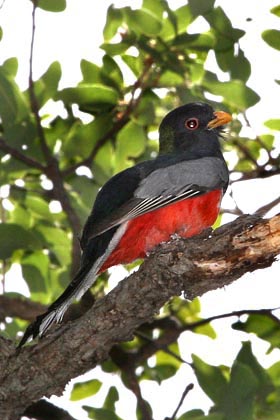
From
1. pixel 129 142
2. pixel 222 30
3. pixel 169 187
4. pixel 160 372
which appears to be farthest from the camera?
pixel 160 372

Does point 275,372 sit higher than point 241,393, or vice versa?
point 241,393

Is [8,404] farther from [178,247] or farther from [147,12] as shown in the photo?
[147,12]

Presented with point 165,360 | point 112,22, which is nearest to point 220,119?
point 112,22

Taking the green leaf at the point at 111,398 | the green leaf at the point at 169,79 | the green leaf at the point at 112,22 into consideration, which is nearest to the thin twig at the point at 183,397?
the green leaf at the point at 111,398

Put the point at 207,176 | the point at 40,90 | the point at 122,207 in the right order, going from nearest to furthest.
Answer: the point at 122,207 → the point at 207,176 → the point at 40,90

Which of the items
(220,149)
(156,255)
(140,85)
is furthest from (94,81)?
(156,255)

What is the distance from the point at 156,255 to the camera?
484 centimetres

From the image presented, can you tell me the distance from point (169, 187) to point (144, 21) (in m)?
1.25

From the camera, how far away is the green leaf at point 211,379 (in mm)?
5492

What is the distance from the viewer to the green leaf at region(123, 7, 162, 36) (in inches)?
251

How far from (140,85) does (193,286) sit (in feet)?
7.73

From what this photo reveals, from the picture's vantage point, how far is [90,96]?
672 centimetres

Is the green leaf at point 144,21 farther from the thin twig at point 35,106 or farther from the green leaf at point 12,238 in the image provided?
the green leaf at point 12,238

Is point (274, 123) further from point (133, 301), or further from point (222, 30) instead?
point (133, 301)
